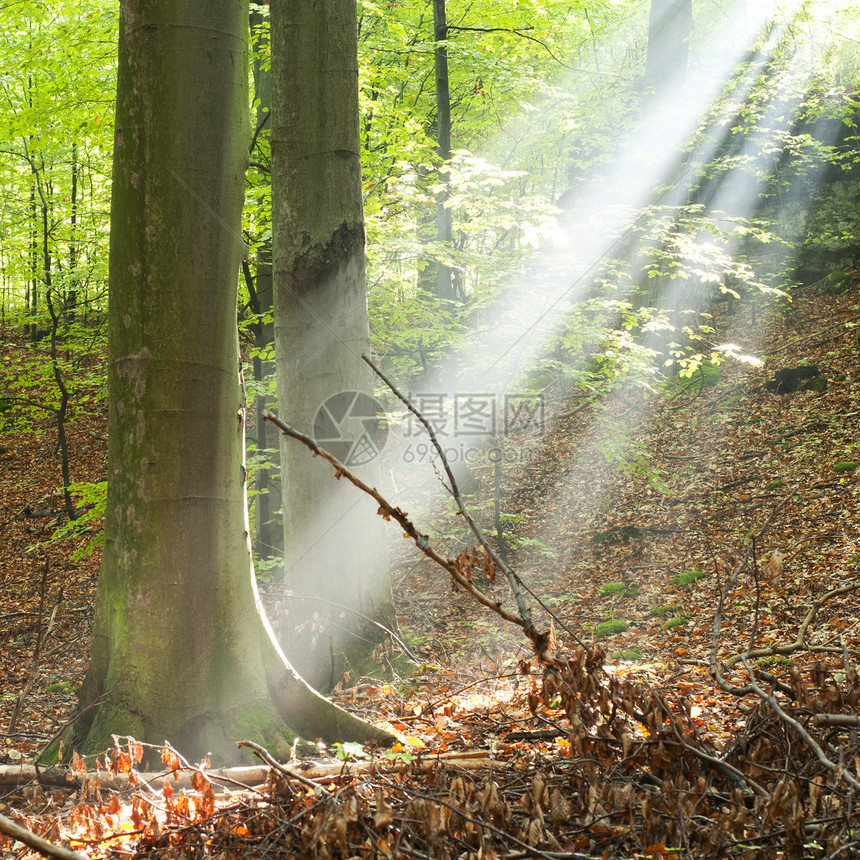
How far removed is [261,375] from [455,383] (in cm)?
238

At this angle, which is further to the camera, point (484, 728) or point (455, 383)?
point (455, 383)

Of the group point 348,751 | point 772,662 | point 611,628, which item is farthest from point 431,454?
point 348,751

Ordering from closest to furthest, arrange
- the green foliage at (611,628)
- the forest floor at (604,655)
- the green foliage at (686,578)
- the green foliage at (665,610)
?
the forest floor at (604,655)
the green foliage at (611,628)
the green foliage at (665,610)
the green foliage at (686,578)

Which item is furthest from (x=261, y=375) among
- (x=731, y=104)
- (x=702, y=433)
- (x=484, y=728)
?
(x=731, y=104)

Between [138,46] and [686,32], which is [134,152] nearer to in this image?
[138,46]

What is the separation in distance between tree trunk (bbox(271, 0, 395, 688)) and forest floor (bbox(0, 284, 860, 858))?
1.78ft

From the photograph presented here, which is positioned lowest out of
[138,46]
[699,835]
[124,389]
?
[699,835]

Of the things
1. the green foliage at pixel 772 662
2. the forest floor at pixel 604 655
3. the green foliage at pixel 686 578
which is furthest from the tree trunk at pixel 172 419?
the green foliage at pixel 686 578

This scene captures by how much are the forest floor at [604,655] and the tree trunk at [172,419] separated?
0.40m

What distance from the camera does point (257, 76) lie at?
7.58 metres

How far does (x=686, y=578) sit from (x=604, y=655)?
541 cm

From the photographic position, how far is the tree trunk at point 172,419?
108 inches

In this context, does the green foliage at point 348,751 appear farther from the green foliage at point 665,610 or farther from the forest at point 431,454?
the green foliage at point 665,610

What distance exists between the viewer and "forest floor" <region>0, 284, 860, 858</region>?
170 cm
